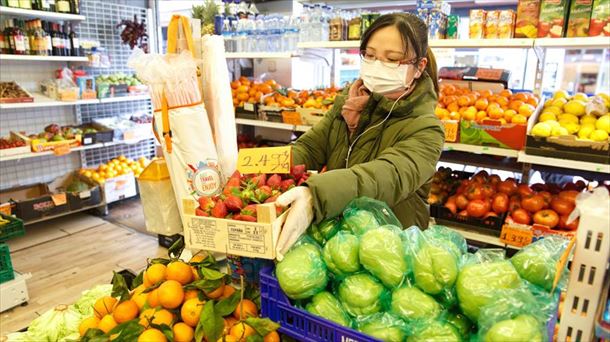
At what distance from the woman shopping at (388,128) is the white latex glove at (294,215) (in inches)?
3.9

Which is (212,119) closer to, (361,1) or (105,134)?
(361,1)

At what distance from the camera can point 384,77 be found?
5.21 ft

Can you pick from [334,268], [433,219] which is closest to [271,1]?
[433,219]

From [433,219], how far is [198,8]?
3.01m

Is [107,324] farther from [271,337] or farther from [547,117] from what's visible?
[547,117]

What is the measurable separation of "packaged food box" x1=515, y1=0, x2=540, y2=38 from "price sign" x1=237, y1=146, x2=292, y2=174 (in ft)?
6.51

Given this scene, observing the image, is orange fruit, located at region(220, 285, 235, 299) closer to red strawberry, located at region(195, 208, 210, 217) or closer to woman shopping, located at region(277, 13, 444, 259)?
red strawberry, located at region(195, 208, 210, 217)

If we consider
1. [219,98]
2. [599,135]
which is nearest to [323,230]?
[219,98]

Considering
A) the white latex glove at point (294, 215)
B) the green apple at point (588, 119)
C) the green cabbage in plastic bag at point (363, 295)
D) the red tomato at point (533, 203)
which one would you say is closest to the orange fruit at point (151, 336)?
the white latex glove at point (294, 215)

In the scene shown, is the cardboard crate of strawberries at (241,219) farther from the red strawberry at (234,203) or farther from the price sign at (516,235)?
the price sign at (516,235)

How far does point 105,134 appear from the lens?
479 cm

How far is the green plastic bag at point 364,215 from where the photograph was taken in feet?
3.72

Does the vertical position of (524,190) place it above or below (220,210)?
below

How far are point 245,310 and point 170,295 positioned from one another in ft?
0.66
